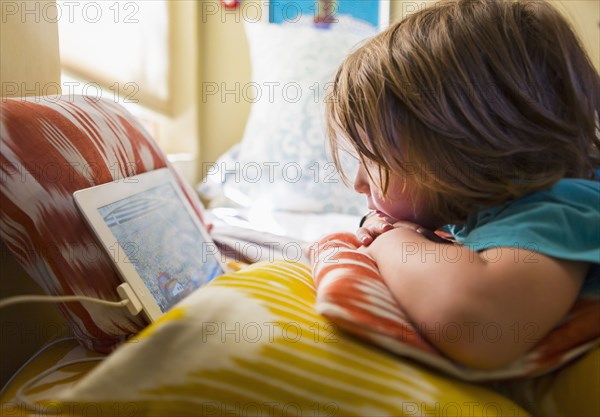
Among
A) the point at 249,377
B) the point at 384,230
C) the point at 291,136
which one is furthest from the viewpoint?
the point at 291,136

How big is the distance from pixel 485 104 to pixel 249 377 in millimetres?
395

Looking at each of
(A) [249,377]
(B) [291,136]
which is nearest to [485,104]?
(A) [249,377]

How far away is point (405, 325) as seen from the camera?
488mm

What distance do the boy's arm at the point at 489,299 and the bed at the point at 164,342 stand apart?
0.12 ft

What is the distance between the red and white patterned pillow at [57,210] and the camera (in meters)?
0.58

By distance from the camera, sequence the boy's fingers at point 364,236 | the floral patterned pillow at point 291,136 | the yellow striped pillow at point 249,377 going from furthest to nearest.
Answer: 1. the floral patterned pillow at point 291,136
2. the boy's fingers at point 364,236
3. the yellow striped pillow at point 249,377

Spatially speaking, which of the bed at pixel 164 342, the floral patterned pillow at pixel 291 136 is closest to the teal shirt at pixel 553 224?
the bed at pixel 164 342

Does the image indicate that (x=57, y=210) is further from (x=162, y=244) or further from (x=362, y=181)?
(x=362, y=181)

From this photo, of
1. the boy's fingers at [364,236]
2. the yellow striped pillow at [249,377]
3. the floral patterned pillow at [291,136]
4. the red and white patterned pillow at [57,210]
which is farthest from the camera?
the floral patterned pillow at [291,136]

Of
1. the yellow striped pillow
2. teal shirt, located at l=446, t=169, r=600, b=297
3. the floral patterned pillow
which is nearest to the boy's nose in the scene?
teal shirt, located at l=446, t=169, r=600, b=297

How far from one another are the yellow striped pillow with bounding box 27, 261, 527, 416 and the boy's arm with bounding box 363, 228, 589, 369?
4 centimetres

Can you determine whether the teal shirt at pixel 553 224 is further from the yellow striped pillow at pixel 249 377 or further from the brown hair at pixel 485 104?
the yellow striped pillow at pixel 249 377

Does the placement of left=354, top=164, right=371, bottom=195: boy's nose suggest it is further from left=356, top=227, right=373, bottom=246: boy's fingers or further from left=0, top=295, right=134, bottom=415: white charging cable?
left=0, top=295, right=134, bottom=415: white charging cable

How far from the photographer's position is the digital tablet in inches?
25.5
